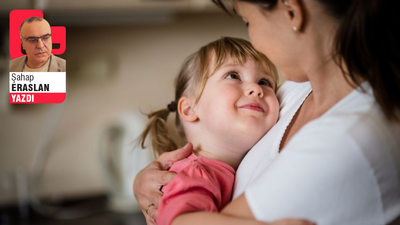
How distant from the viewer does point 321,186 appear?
0.61 m

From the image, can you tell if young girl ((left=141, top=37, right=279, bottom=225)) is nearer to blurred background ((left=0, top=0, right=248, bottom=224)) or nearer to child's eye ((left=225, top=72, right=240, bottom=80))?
child's eye ((left=225, top=72, right=240, bottom=80))

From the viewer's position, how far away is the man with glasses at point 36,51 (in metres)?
1.24

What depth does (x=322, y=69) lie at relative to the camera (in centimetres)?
75

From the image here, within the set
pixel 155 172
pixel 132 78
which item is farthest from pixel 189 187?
pixel 132 78

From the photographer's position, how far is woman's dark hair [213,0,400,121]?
64 centimetres

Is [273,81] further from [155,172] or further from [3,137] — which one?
[3,137]

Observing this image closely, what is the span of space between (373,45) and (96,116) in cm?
192

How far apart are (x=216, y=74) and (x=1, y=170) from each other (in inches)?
66.0

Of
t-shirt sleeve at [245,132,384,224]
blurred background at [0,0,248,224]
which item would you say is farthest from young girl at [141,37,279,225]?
blurred background at [0,0,248,224]

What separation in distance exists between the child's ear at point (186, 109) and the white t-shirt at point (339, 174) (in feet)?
1.50

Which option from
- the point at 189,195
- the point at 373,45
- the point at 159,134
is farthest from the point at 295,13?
the point at 159,134

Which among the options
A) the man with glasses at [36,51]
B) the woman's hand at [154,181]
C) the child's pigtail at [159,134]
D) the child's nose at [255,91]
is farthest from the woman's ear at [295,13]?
the man with glasses at [36,51]

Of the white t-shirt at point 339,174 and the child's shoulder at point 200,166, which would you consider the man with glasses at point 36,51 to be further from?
the white t-shirt at point 339,174

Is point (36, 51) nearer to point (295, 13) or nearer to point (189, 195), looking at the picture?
point (189, 195)
